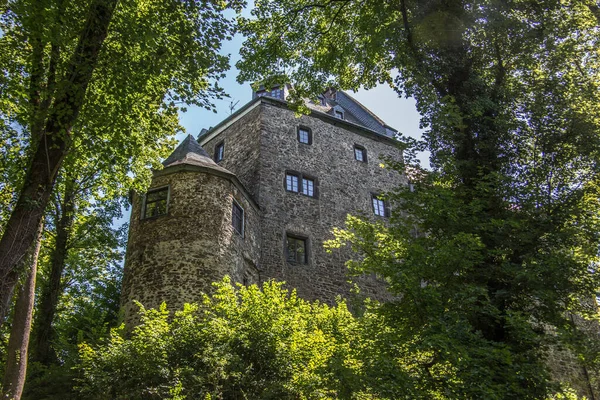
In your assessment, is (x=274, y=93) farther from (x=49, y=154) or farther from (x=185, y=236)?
(x=49, y=154)

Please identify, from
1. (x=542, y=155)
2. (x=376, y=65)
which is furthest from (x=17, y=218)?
(x=376, y=65)

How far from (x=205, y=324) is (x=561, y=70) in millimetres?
10724

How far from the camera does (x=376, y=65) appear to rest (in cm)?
1738

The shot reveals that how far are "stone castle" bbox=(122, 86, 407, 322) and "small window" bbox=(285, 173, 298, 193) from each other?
2.0 inches

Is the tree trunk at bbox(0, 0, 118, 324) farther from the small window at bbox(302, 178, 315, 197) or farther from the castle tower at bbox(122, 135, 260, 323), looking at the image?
the small window at bbox(302, 178, 315, 197)

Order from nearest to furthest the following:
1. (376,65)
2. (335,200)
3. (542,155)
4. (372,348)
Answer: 1. (372,348)
2. (542,155)
3. (376,65)
4. (335,200)

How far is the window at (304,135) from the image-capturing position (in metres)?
24.8

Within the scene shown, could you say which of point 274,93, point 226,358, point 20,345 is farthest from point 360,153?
point 20,345

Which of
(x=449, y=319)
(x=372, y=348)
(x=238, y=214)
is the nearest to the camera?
(x=449, y=319)

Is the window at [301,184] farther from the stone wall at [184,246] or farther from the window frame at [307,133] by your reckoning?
the stone wall at [184,246]

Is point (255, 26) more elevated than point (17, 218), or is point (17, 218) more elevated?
point (255, 26)

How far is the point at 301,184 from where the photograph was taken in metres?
23.4

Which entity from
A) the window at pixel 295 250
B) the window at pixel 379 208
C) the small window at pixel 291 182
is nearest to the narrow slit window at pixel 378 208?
the window at pixel 379 208

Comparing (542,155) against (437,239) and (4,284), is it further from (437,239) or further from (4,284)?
(4,284)
